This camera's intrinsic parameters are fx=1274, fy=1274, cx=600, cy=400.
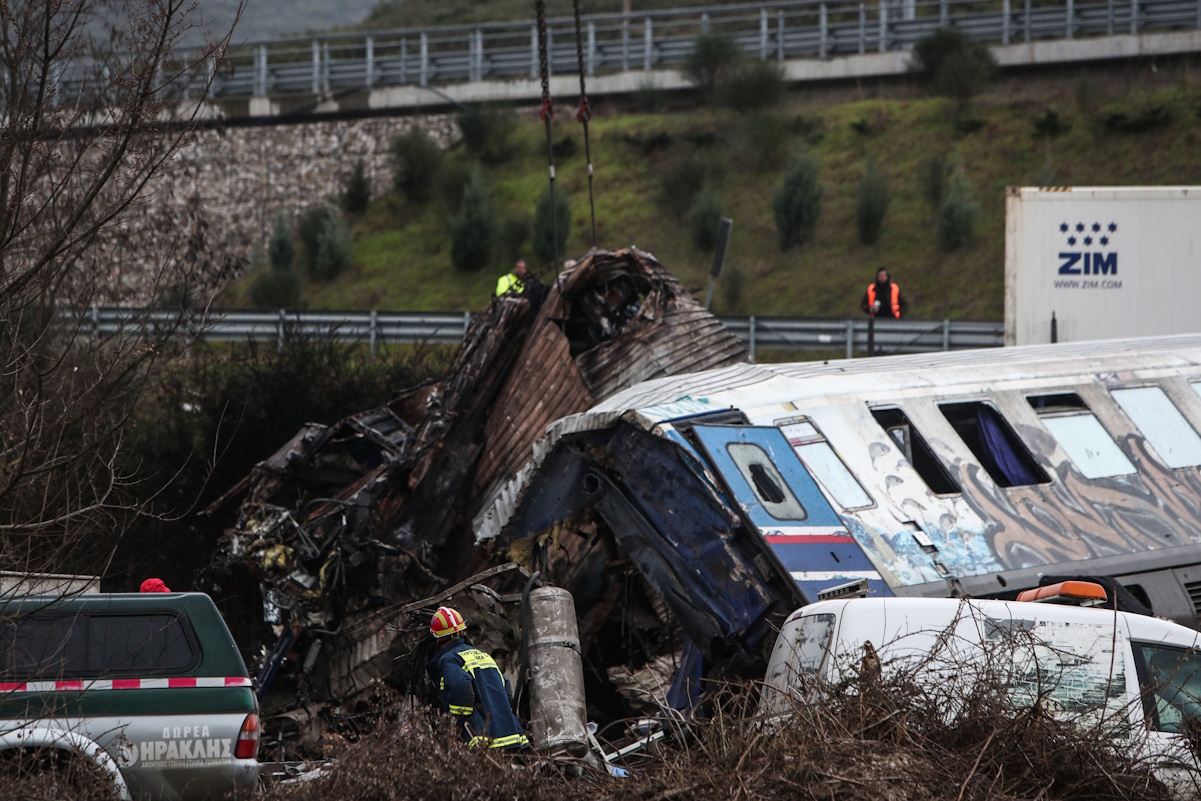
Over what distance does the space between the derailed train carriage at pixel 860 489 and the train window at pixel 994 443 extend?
2 centimetres

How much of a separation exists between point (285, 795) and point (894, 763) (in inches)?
120

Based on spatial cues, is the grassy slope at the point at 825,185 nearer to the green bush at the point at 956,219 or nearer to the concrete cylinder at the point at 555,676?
the green bush at the point at 956,219

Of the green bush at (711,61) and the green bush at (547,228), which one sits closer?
the green bush at (547,228)

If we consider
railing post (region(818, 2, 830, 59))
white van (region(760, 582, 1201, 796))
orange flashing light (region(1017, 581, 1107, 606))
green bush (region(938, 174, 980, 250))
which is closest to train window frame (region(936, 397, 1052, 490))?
orange flashing light (region(1017, 581, 1107, 606))

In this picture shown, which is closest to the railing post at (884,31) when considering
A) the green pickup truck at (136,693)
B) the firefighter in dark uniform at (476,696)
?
the firefighter in dark uniform at (476,696)

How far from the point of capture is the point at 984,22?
3484 cm

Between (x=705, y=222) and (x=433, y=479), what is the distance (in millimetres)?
→ 20034

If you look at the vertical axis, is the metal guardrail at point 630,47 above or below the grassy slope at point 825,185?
above

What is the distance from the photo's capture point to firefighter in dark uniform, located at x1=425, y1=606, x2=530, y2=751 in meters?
7.14

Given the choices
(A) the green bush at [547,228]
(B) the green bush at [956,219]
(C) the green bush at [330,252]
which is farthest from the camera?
(C) the green bush at [330,252]

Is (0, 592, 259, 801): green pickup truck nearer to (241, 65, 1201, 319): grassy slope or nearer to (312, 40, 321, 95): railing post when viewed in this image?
(241, 65, 1201, 319): grassy slope

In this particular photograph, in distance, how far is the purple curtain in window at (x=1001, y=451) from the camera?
9695mm

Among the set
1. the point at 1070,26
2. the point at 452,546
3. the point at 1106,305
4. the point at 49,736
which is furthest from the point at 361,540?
the point at 1070,26

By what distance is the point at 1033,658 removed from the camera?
21.2ft
